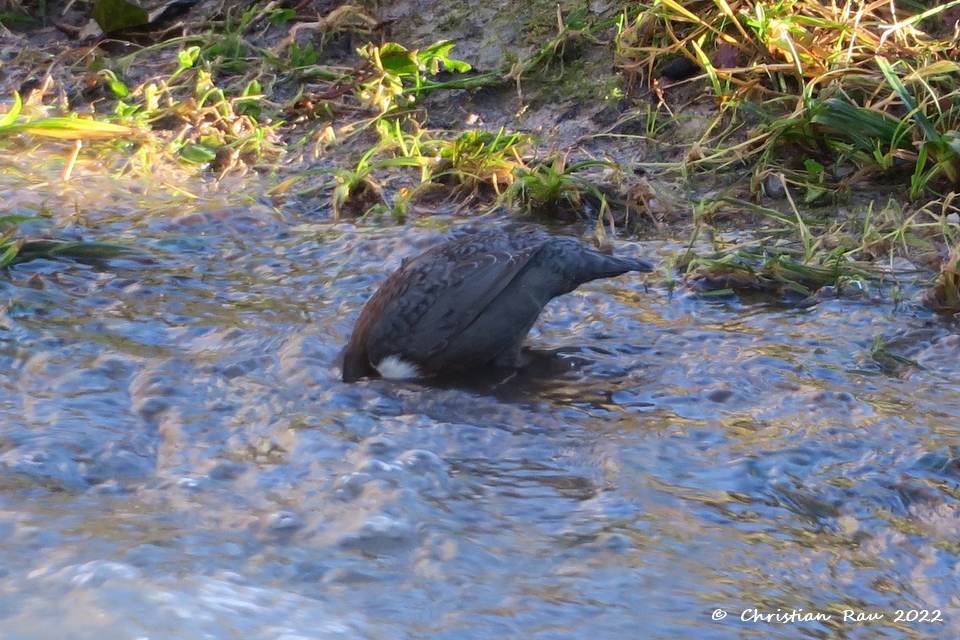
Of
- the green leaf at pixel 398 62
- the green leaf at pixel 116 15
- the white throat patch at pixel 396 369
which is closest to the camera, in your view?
the white throat patch at pixel 396 369

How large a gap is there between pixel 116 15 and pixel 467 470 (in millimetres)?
5310

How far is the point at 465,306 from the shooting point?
4109 millimetres

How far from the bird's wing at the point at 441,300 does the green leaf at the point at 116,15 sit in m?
4.12

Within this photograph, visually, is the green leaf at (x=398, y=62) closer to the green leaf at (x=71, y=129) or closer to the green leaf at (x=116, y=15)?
the green leaf at (x=71, y=129)

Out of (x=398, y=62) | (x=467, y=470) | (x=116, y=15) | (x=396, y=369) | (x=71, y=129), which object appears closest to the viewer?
(x=467, y=470)

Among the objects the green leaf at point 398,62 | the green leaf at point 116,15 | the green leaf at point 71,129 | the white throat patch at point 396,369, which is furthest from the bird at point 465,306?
the green leaf at point 116,15

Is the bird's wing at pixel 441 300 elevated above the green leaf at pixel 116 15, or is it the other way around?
the green leaf at pixel 116 15

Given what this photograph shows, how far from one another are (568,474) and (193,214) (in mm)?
2821

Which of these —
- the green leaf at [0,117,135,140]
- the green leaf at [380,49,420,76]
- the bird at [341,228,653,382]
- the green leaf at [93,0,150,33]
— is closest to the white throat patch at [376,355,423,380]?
the bird at [341,228,653,382]

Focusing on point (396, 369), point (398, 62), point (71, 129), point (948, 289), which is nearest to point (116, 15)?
point (71, 129)

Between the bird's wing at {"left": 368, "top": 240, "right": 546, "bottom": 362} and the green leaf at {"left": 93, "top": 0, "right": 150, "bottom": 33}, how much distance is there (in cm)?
412

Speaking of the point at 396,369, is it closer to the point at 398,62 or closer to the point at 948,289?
the point at 948,289

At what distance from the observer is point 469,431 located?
3.50 m

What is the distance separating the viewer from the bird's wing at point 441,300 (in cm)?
400
